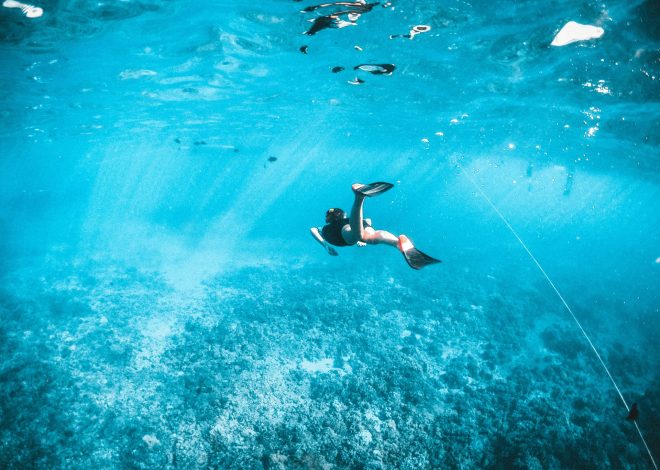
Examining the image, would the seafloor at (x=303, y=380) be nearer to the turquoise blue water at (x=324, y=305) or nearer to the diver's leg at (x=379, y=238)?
the turquoise blue water at (x=324, y=305)

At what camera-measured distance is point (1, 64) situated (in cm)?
1255

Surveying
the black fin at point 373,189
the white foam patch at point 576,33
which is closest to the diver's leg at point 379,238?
the black fin at point 373,189

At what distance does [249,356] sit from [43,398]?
6156 millimetres

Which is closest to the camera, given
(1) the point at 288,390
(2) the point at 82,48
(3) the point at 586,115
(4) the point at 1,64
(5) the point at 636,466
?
(5) the point at 636,466

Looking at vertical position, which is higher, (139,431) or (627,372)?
(139,431)

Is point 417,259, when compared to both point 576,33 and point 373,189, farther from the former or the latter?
point 576,33

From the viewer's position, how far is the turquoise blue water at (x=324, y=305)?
8.58m

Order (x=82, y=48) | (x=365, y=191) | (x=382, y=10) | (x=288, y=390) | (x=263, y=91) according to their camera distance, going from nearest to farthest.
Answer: (x=365, y=191), (x=382, y=10), (x=288, y=390), (x=82, y=48), (x=263, y=91)

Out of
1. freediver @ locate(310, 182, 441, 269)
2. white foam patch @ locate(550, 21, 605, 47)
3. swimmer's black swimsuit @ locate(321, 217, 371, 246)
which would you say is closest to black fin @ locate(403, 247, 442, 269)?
freediver @ locate(310, 182, 441, 269)

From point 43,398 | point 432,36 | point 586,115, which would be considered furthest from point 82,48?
point 586,115

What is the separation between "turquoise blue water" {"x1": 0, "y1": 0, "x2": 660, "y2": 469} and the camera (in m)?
8.58

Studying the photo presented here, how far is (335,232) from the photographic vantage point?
251 inches

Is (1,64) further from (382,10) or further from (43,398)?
(382,10)

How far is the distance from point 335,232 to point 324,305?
10.1m
